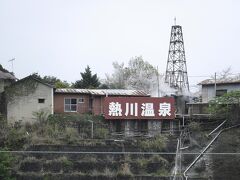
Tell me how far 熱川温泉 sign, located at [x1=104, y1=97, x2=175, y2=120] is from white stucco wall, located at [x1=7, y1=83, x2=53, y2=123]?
3770mm

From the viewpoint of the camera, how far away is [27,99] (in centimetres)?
2738

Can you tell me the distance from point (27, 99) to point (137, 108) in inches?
276

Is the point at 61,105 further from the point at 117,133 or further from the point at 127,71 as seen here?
the point at 127,71

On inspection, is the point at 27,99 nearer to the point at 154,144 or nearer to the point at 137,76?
the point at 154,144

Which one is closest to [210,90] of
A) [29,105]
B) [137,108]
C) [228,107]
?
[228,107]

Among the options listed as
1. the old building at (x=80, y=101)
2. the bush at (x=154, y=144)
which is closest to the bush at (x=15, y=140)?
the old building at (x=80, y=101)

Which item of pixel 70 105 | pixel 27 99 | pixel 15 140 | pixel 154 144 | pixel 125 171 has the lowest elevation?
pixel 125 171

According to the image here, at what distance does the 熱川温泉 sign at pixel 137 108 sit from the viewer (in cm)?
2716

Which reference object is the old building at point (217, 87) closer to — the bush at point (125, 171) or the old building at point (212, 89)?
the old building at point (212, 89)

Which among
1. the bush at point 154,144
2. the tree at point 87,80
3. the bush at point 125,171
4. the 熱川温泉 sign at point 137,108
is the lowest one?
the bush at point 125,171

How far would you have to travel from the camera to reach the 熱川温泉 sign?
2716 cm

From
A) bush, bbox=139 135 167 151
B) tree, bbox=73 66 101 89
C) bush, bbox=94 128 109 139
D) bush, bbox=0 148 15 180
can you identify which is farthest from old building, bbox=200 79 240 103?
bush, bbox=0 148 15 180

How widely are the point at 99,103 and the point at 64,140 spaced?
16.2 feet

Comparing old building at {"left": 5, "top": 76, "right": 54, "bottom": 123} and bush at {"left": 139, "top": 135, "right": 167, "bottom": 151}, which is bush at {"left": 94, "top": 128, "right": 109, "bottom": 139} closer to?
bush at {"left": 139, "top": 135, "right": 167, "bottom": 151}
